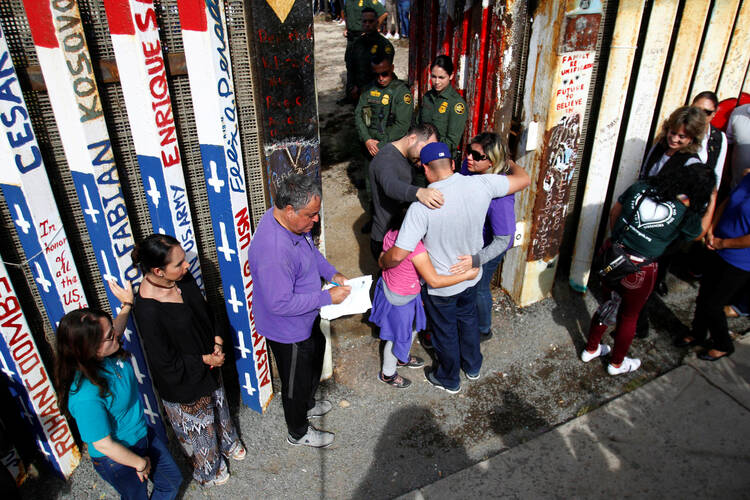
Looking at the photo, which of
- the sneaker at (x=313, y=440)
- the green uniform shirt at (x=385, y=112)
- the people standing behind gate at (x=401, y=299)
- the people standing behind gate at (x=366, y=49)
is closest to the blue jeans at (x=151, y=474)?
the sneaker at (x=313, y=440)

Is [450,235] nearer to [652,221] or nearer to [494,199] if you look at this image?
[494,199]

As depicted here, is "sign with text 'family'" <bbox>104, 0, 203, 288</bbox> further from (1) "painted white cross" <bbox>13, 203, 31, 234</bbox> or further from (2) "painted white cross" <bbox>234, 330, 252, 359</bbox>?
(2) "painted white cross" <bbox>234, 330, 252, 359</bbox>

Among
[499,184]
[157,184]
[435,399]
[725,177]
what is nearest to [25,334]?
[157,184]

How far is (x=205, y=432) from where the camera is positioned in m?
2.92

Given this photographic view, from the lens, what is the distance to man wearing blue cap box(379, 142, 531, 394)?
10.0 ft

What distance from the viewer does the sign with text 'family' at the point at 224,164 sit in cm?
252

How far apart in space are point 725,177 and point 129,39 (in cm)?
492

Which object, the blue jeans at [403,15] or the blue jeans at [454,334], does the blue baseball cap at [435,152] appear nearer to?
the blue jeans at [454,334]

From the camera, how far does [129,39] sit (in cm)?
241

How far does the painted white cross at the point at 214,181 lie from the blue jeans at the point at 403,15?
1156 centimetres

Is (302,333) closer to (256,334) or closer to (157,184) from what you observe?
(256,334)

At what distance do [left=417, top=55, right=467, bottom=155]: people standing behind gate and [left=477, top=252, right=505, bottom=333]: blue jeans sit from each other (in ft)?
4.17

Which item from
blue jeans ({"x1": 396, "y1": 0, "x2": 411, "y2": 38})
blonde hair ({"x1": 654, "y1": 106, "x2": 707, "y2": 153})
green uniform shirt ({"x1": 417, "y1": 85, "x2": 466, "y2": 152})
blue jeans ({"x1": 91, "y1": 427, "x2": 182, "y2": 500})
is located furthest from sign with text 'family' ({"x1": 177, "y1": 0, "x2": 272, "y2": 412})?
blue jeans ({"x1": 396, "y1": 0, "x2": 411, "y2": 38})

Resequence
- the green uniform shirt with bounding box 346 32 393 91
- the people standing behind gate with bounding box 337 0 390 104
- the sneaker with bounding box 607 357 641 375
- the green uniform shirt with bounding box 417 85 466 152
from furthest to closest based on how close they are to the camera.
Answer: the people standing behind gate with bounding box 337 0 390 104, the green uniform shirt with bounding box 346 32 393 91, the green uniform shirt with bounding box 417 85 466 152, the sneaker with bounding box 607 357 641 375
